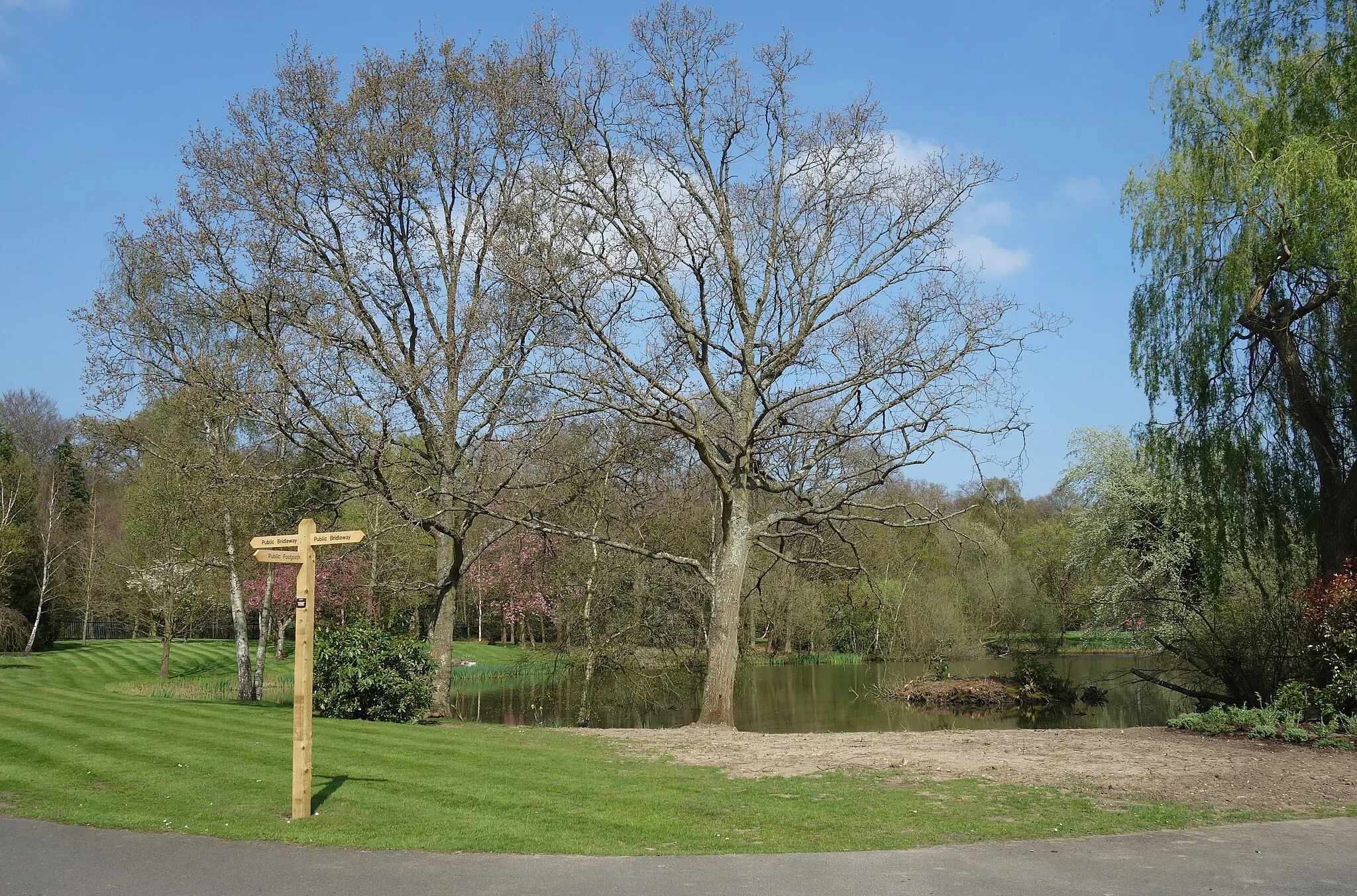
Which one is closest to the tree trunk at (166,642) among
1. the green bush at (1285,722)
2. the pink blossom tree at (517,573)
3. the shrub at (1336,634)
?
the pink blossom tree at (517,573)

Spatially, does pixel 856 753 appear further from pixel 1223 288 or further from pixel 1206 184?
pixel 1206 184

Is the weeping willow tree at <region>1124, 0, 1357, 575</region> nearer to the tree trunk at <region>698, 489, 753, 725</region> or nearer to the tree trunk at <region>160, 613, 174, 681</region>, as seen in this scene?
the tree trunk at <region>698, 489, 753, 725</region>

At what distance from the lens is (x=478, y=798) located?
890cm

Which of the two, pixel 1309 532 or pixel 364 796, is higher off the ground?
pixel 1309 532

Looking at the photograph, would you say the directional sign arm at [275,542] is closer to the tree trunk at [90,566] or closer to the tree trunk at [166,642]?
the tree trunk at [166,642]

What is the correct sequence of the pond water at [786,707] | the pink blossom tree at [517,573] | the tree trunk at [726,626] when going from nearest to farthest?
the tree trunk at [726,626] < the pond water at [786,707] < the pink blossom tree at [517,573]

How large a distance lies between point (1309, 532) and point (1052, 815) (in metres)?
11.0

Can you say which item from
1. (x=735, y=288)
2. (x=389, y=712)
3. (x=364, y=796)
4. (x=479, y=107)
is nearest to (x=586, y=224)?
(x=735, y=288)

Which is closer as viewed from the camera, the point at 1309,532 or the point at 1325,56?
the point at 1325,56

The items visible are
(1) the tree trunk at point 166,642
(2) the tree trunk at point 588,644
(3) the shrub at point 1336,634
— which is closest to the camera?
(3) the shrub at point 1336,634

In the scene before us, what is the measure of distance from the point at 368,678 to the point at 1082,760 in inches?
422

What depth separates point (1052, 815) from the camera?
26.7ft

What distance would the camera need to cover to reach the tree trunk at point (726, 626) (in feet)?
52.7

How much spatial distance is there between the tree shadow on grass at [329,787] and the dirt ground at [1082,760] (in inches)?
147
